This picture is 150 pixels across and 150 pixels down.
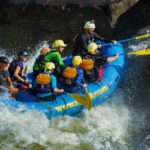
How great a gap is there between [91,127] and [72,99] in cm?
74

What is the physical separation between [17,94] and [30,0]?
5.20 m

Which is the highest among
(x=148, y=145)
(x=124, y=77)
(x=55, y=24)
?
(x=55, y=24)

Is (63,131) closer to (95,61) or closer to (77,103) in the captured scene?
(77,103)

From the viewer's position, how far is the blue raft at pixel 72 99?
30.3 ft

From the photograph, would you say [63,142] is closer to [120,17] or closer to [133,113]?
[133,113]

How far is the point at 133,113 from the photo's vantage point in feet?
33.6

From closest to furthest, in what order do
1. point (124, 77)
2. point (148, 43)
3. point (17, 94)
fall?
point (17, 94), point (124, 77), point (148, 43)

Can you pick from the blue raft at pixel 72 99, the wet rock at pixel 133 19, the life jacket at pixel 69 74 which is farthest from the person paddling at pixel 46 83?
the wet rock at pixel 133 19

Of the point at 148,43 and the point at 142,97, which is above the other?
the point at 148,43

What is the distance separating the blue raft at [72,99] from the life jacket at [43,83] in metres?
0.22

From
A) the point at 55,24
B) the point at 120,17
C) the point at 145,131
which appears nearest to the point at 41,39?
the point at 55,24

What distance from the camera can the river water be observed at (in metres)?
8.55

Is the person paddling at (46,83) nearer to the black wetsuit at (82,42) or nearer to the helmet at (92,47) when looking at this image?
the helmet at (92,47)

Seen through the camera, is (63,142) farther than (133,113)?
No
